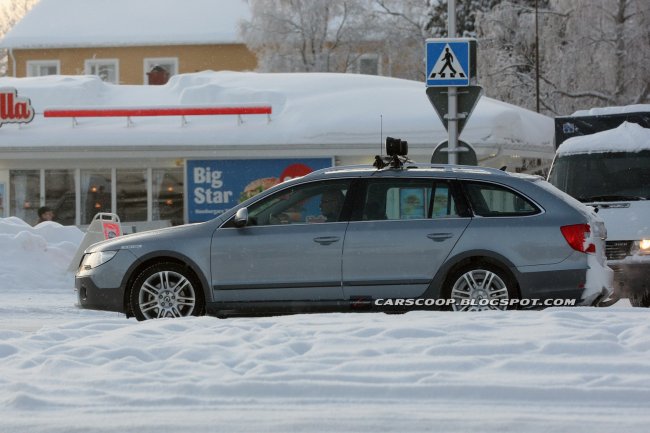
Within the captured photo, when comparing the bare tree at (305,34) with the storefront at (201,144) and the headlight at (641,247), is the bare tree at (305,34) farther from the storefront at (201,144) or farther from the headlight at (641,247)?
the headlight at (641,247)

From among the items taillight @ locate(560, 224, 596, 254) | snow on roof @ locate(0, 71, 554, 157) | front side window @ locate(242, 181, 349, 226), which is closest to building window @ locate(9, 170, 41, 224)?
snow on roof @ locate(0, 71, 554, 157)

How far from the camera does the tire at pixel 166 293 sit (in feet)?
35.8

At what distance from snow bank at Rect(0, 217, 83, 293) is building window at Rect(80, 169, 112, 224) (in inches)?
263

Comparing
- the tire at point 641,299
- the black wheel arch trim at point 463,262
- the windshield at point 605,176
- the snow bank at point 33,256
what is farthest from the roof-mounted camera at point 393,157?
the snow bank at point 33,256

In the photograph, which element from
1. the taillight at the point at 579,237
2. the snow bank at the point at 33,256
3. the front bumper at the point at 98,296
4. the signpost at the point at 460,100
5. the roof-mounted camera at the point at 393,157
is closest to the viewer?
the taillight at the point at 579,237

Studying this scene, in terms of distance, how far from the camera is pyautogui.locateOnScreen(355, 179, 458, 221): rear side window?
10.8 metres

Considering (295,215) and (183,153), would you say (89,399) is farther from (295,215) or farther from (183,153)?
(183,153)

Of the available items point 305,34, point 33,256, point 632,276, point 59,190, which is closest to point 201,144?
point 59,190

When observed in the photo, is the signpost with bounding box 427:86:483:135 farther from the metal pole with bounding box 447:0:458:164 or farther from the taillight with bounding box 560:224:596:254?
the taillight with bounding box 560:224:596:254

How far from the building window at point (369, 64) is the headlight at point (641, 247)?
31.7 m

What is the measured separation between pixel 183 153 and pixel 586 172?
41.3 feet

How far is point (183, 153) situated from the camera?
1011 inches

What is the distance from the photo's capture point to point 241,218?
10820 millimetres

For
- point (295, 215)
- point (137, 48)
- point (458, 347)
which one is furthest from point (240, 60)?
point (458, 347)
